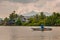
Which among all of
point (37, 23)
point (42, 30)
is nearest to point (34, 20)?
point (37, 23)

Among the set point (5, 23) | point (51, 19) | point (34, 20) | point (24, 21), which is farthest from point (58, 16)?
point (5, 23)

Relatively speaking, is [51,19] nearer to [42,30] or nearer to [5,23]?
[5,23]

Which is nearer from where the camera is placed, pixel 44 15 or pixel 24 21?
pixel 44 15

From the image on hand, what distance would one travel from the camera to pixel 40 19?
6781 centimetres

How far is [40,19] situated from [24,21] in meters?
7.66

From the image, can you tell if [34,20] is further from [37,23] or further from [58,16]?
[58,16]

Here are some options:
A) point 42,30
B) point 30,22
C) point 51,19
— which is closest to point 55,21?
point 51,19

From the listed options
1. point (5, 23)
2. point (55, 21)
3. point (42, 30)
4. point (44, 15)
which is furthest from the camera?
point (5, 23)

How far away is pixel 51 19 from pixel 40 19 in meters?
3.18

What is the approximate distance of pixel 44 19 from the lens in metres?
67.8

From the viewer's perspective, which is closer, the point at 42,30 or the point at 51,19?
the point at 42,30

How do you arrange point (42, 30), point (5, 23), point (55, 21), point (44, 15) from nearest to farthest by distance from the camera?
point (42, 30), point (55, 21), point (44, 15), point (5, 23)

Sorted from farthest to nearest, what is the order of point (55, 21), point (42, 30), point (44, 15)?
point (44, 15) → point (55, 21) → point (42, 30)

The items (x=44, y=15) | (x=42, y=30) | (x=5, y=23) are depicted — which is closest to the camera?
(x=42, y=30)
